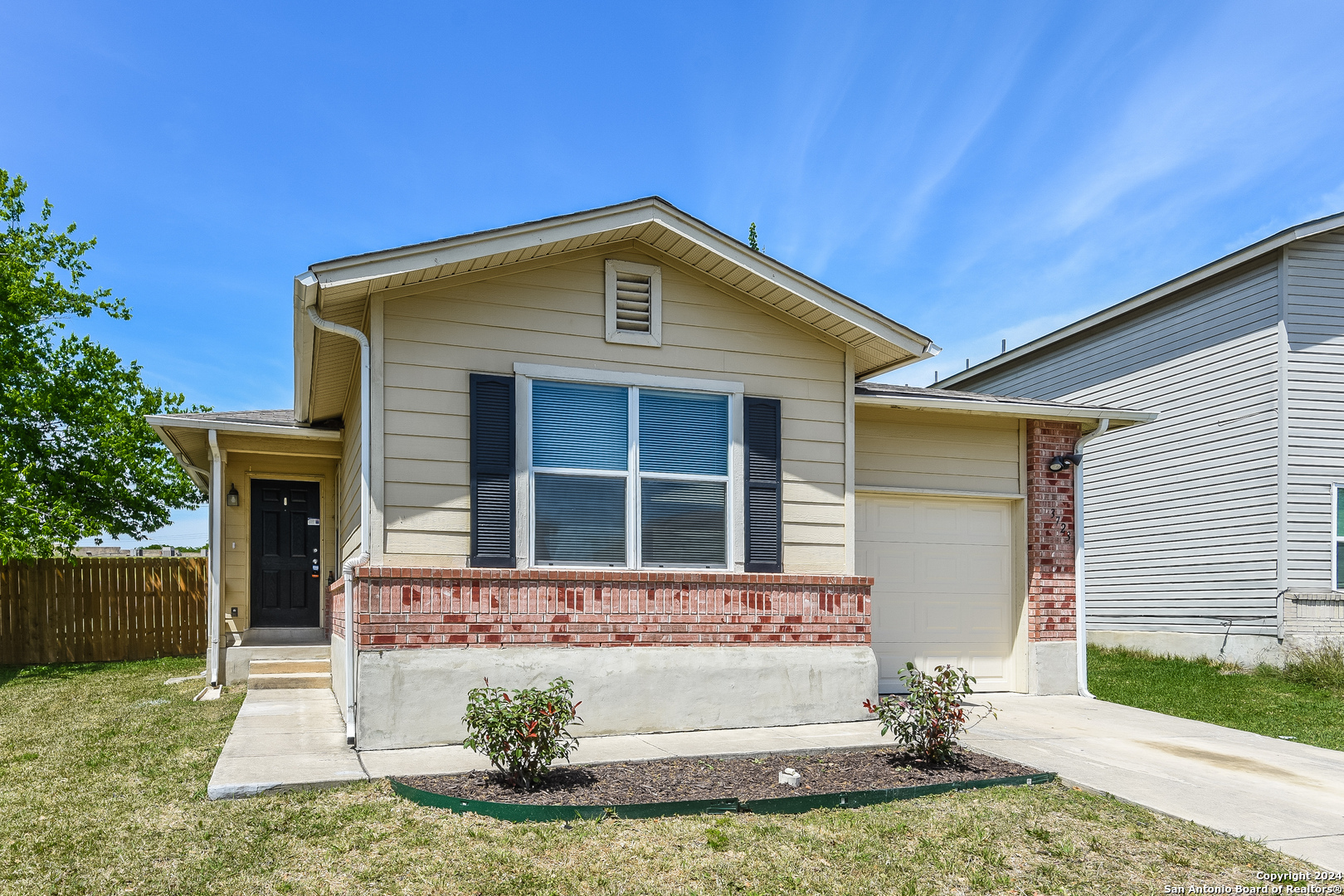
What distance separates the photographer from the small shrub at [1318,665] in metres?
10.7

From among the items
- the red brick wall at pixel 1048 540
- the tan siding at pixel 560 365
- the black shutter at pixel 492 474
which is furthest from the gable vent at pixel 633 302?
→ the red brick wall at pixel 1048 540

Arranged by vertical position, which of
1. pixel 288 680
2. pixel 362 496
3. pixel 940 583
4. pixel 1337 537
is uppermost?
pixel 362 496

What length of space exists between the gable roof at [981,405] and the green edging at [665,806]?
404cm

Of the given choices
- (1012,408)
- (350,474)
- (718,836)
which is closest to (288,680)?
(350,474)

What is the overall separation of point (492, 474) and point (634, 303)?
189 cm

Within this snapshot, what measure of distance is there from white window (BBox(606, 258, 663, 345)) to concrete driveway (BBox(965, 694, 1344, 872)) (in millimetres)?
4001

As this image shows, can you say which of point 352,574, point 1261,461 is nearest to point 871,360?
point 352,574

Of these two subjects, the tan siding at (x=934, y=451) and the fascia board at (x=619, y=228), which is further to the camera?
the tan siding at (x=934, y=451)

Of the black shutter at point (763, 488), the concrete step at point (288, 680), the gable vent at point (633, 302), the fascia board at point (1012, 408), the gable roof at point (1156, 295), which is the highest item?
the gable roof at point (1156, 295)

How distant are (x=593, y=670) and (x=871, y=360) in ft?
12.6

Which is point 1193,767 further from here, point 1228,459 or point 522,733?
point 1228,459

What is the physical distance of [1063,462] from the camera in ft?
31.9

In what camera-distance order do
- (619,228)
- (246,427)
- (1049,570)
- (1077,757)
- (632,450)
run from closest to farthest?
(1077,757) < (619,228) < (632,450) < (246,427) < (1049,570)

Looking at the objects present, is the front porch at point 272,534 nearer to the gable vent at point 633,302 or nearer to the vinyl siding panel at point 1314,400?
the gable vent at point 633,302
